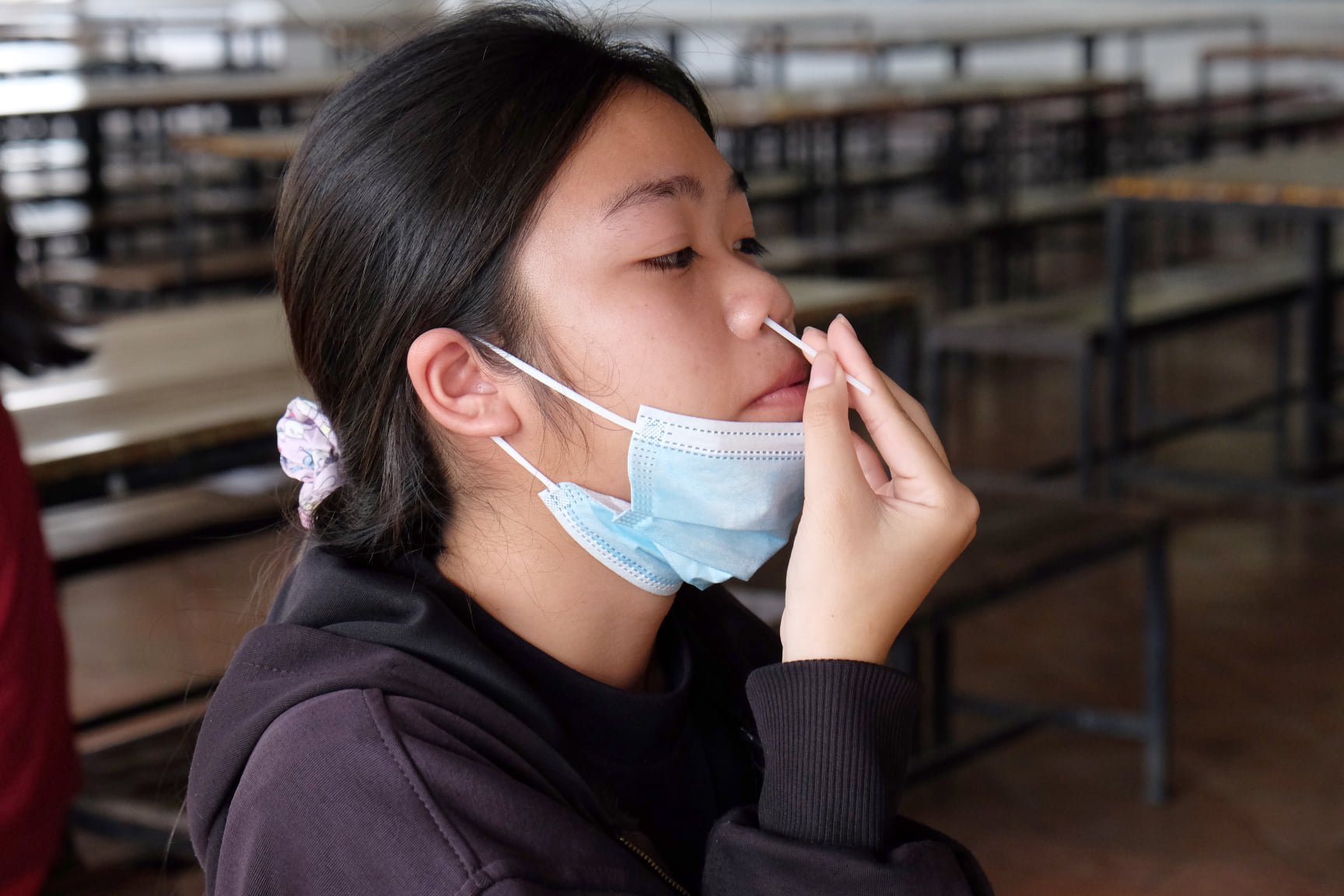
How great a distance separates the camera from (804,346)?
99 cm

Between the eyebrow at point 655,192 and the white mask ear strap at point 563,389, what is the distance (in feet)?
0.37

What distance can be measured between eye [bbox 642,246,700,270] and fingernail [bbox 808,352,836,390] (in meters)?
0.11

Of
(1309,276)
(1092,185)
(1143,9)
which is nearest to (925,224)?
(1092,185)

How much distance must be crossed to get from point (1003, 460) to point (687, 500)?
346 cm

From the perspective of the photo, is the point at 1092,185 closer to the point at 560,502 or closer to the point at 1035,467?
the point at 1035,467

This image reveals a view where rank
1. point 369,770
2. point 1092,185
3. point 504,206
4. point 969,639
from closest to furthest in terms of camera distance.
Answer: point 369,770 → point 504,206 → point 969,639 → point 1092,185

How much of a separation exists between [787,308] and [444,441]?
255 mm

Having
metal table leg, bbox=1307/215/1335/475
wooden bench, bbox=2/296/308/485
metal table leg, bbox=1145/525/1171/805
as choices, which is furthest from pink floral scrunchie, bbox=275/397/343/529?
metal table leg, bbox=1307/215/1335/475

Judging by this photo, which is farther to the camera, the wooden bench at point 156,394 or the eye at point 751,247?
the wooden bench at point 156,394

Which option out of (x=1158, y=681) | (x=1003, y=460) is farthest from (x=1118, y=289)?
(x=1158, y=681)

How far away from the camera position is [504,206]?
93 cm

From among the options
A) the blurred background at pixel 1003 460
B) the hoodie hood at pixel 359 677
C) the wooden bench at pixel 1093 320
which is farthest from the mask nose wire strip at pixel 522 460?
the wooden bench at pixel 1093 320

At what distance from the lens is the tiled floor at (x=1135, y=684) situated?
7.63ft

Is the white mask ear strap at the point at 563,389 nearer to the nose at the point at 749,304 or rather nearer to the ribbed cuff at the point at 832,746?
the nose at the point at 749,304
